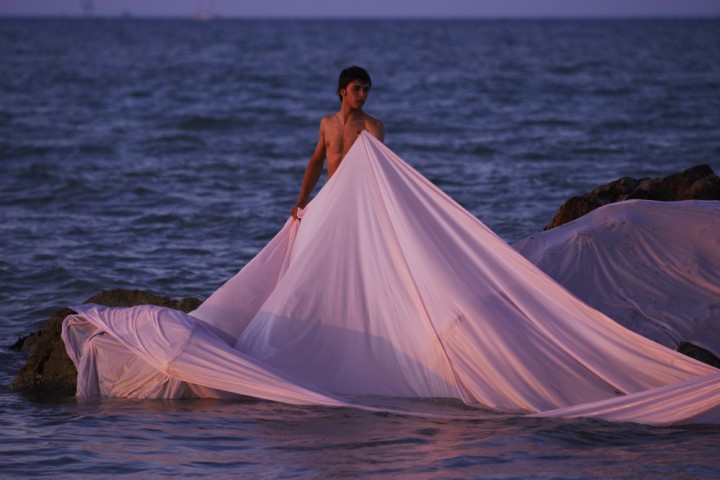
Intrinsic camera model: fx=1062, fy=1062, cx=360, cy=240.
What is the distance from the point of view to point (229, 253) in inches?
493

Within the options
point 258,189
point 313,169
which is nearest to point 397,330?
point 313,169

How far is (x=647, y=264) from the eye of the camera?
6.93 meters

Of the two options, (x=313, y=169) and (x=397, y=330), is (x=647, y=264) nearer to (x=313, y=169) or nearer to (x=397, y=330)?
(x=397, y=330)

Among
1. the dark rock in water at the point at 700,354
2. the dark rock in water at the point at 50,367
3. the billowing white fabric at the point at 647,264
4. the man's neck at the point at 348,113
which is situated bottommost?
the dark rock in water at the point at 50,367

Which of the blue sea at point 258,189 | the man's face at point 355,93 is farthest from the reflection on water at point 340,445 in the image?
the man's face at point 355,93

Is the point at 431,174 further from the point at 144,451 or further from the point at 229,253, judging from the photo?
the point at 144,451

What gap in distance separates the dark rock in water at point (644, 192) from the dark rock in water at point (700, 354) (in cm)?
241

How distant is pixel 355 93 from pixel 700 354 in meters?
2.77

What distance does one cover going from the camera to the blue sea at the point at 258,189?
5.50 meters

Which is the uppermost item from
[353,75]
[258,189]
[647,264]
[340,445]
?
[353,75]

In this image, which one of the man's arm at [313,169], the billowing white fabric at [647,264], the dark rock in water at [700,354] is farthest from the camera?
the man's arm at [313,169]

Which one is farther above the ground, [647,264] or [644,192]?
[644,192]

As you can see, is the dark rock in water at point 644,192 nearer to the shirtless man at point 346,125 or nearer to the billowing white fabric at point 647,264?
the billowing white fabric at point 647,264

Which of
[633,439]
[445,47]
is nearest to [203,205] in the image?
[633,439]
